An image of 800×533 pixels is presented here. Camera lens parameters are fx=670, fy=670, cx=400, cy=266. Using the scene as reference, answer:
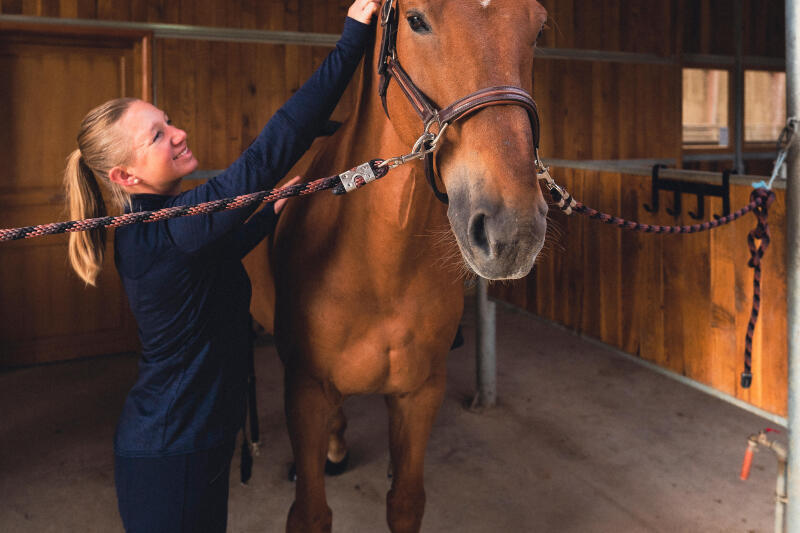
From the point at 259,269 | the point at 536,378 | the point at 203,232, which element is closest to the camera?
the point at 203,232

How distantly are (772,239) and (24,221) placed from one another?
3.98 metres

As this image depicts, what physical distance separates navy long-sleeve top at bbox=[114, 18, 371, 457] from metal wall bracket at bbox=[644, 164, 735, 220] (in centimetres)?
114

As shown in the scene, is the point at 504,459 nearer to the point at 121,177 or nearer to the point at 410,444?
the point at 410,444

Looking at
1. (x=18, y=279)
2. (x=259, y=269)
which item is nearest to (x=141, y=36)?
(x=18, y=279)

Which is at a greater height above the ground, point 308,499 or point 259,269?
point 259,269

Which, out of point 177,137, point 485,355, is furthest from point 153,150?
point 485,355

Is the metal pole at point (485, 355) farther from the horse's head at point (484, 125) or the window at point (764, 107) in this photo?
the window at point (764, 107)

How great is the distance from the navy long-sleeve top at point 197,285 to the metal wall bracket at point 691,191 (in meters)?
1.14

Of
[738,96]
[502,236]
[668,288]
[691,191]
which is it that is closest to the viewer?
[502,236]

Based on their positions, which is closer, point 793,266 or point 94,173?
point 94,173

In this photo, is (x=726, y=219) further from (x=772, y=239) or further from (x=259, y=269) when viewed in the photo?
(x=259, y=269)

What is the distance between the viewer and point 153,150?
53.2 inches

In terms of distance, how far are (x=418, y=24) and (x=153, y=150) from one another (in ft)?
1.93

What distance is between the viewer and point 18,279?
4.03 metres
